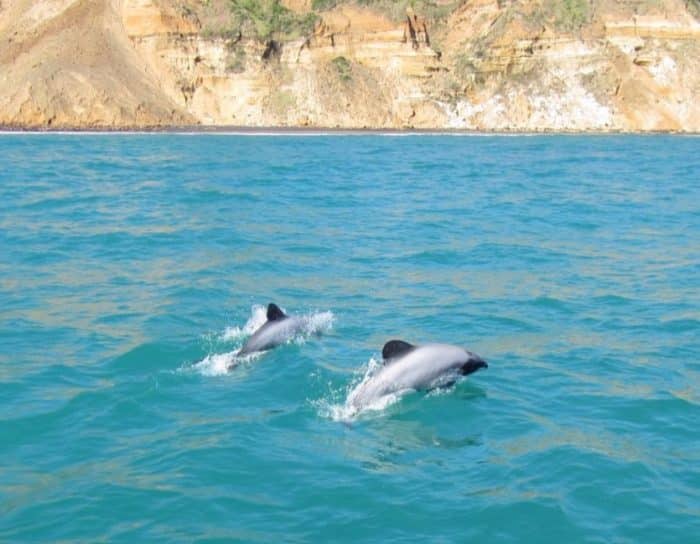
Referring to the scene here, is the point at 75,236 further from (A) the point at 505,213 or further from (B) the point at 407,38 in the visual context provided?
(B) the point at 407,38

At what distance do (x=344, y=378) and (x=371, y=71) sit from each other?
90939mm

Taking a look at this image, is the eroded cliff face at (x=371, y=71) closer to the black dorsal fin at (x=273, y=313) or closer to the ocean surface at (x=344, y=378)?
the ocean surface at (x=344, y=378)

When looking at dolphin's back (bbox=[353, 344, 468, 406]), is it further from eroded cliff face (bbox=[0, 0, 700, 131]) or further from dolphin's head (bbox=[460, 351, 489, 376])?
eroded cliff face (bbox=[0, 0, 700, 131])

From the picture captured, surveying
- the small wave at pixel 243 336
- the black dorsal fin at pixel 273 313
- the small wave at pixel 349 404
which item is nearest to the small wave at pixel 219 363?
the small wave at pixel 243 336

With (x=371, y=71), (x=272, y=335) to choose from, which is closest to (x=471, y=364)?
(x=272, y=335)

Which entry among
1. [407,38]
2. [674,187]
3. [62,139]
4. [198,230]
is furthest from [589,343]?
[407,38]

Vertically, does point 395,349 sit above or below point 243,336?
below

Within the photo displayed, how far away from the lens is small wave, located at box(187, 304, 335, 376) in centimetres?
1344

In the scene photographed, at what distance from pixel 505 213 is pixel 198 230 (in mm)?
10786

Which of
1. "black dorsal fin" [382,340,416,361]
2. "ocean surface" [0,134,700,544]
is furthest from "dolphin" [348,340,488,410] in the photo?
"ocean surface" [0,134,700,544]

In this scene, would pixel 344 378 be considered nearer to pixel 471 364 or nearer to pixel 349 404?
pixel 349 404

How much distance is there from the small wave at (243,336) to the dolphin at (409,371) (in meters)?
2.46

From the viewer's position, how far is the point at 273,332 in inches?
561

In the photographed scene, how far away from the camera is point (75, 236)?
25438 mm
